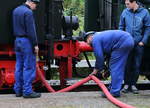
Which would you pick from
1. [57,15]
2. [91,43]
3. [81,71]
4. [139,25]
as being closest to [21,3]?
[57,15]

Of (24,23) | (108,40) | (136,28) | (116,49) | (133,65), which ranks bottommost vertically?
(133,65)

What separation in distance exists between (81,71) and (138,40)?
266 centimetres

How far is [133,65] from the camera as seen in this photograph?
7539 millimetres

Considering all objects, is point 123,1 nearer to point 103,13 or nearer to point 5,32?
point 103,13

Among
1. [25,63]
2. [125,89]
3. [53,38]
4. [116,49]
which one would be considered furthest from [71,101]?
[53,38]

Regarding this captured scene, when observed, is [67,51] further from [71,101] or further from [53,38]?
[71,101]

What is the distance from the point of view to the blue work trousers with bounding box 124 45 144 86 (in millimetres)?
7441

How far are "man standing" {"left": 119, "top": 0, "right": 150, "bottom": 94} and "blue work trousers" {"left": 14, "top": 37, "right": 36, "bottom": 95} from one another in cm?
164

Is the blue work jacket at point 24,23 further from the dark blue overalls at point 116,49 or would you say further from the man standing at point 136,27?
the man standing at point 136,27

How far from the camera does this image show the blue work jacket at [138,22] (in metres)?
7.36

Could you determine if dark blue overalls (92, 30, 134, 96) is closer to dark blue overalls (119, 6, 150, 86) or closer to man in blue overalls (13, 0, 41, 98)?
dark blue overalls (119, 6, 150, 86)

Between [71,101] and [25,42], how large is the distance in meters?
1.14

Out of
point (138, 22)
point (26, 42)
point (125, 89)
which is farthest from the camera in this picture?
point (125, 89)

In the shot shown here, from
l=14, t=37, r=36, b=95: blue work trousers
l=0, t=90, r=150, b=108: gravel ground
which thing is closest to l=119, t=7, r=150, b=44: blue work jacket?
l=0, t=90, r=150, b=108: gravel ground
